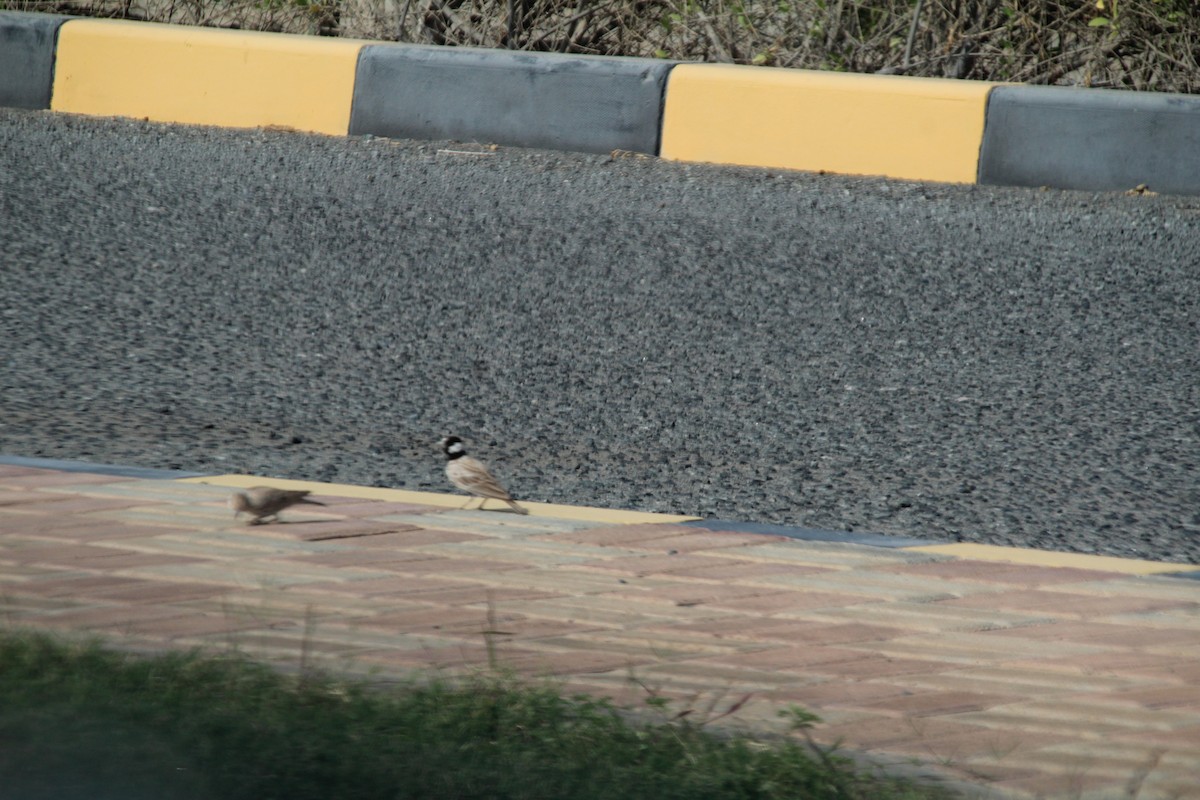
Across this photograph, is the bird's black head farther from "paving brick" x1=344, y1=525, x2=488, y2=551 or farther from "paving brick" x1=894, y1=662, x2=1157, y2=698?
"paving brick" x1=894, y1=662, x2=1157, y2=698

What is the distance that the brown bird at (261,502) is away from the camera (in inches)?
135

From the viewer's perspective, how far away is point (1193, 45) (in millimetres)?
8445

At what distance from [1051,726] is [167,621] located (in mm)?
1675

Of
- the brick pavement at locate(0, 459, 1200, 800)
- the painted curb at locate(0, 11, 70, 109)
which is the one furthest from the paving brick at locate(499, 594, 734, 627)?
the painted curb at locate(0, 11, 70, 109)

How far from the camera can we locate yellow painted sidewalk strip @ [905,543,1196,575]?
3357 mm

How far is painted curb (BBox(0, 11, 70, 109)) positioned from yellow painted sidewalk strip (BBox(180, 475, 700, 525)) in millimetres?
5730

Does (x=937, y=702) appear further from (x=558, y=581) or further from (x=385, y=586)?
(x=385, y=586)

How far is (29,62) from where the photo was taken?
8.67 meters

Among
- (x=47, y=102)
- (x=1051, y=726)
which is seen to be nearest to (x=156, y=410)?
(x=1051, y=726)

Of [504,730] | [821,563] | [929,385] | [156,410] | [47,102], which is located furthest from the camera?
[47,102]

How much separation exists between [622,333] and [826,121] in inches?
108

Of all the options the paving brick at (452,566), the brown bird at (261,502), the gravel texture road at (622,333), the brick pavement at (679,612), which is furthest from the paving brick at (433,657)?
the gravel texture road at (622,333)

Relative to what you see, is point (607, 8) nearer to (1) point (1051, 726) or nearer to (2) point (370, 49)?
(2) point (370, 49)

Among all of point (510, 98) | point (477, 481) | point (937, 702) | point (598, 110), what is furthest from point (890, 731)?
point (510, 98)
